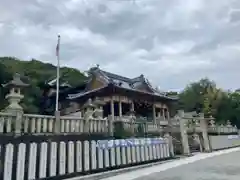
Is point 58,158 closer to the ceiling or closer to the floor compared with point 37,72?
closer to the floor

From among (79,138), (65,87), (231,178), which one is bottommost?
(231,178)

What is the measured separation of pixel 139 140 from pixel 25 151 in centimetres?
497

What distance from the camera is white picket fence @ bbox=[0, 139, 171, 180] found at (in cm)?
629

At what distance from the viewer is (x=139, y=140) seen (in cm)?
1045

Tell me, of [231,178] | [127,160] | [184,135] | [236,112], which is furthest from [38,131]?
[236,112]

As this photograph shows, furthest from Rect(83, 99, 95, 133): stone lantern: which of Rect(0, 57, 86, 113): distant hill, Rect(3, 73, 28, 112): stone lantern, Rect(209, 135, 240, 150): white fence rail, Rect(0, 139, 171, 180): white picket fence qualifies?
Rect(0, 57, 86, 113): distant hill

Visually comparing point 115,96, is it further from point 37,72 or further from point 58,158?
point 37,72

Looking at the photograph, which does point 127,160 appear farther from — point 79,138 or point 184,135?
point 184,135

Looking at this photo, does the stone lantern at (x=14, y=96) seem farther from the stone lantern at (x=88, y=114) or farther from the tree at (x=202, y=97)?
the tree at (x=202, y=97)

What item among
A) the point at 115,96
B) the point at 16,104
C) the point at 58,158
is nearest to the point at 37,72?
the point at 115,96

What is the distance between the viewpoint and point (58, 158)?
7.32 m

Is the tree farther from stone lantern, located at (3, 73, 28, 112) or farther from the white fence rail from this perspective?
stone lantern, located at (3, 73, 28, 112)

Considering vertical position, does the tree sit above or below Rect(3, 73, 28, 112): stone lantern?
above

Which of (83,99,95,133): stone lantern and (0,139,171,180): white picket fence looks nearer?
(0,139,171,180): white picket fence
